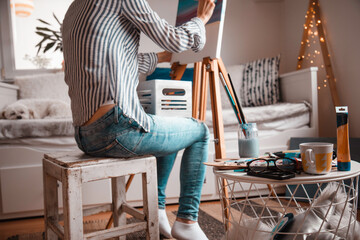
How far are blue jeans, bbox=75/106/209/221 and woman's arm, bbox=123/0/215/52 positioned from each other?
270 mm

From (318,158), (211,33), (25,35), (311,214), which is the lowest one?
(311,214)

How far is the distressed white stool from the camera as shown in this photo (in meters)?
0.97

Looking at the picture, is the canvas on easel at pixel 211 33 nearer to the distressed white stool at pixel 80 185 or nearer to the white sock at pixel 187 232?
the distressed white stool at pixel 80 185

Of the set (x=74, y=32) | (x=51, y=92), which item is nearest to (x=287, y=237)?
(x=74, y=32)

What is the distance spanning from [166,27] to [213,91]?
0.41 metres

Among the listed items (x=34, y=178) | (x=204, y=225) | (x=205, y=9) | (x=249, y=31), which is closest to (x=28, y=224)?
(x=34, y=178)

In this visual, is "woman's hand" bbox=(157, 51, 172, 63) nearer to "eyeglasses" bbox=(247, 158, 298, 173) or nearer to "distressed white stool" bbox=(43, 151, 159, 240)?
"distressed white stool" bbox=(43, 151, 159, 240)

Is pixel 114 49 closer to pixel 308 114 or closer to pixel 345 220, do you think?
pixel 345 220

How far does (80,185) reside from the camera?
991 mm

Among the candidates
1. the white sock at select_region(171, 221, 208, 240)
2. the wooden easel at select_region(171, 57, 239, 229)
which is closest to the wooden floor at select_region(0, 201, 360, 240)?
the white sock at select_region(171, 221, 208, 240)

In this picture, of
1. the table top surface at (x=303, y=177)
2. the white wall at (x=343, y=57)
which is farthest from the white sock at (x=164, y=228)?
the white wall at (x=343, y=57)

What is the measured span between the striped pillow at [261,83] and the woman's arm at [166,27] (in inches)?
52.1

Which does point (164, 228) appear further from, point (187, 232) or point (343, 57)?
point (343, 57)

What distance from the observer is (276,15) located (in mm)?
2969
